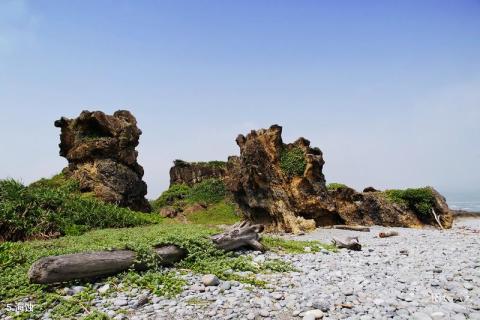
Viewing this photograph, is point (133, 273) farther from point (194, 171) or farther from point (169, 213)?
point (194, 171)

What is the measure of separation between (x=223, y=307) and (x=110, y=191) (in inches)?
725

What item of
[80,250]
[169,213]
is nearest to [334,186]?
[169,213]

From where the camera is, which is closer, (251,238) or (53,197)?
(251,238)

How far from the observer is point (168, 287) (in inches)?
287

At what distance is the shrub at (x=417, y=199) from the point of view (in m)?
22.4

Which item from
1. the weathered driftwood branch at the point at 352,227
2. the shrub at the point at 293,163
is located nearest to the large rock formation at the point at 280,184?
the shrub at the point at 293,163

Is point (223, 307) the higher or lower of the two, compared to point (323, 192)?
lower

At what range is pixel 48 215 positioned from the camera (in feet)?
51.8

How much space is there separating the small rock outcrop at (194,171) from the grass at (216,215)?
43.0ft

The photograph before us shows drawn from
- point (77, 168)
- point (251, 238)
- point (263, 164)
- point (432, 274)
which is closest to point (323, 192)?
point (263, 164)

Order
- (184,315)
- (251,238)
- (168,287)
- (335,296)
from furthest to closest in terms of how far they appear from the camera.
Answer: (251,238)
(168,287)
(335,296)
(184,315)

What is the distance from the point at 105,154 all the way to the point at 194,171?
66.3ft

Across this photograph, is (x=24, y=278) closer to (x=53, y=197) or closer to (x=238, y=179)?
(x=53, y=197)

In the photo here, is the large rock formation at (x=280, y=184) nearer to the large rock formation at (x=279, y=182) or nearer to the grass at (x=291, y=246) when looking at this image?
the large rock formation at (x=279, y=182)
